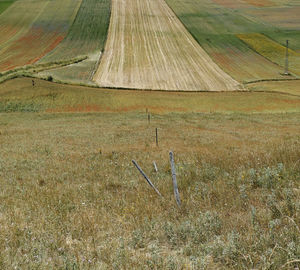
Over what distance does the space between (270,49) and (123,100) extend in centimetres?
4581

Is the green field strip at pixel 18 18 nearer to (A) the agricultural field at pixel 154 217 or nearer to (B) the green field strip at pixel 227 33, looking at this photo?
(B) the green field strip at pixel 227 33

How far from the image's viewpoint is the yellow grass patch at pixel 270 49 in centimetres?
6705

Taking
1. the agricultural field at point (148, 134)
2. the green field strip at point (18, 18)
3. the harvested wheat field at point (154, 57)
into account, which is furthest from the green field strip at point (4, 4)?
the harvested wheat field at point (154, 57)

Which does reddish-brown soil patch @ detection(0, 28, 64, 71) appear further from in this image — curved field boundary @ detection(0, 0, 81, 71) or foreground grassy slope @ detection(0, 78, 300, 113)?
foreground grassy slope @ detection(0, 78, 300, 113)

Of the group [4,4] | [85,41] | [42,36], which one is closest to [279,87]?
[85,41]

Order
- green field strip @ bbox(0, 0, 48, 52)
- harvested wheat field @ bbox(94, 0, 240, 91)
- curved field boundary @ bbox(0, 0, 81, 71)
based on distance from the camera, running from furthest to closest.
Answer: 1. green field strip @ bbox(0, 0, 48, 52)
2. curved field boundary @ bbox(0, 0, 81, 71)
3. harvested wheat field @ bbox(94, 0, 240, 91)

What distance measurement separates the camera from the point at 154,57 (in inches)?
2601

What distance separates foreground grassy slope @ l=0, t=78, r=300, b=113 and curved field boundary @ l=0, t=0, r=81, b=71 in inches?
684

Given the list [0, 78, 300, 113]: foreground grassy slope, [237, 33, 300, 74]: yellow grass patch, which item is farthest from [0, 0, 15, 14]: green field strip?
[237, 33, 300, 74]: yellow grass patch

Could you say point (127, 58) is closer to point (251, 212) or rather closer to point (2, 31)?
Result: point (2, 31)

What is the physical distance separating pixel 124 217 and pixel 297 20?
347ft

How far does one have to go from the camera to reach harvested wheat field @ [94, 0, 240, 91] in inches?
2157

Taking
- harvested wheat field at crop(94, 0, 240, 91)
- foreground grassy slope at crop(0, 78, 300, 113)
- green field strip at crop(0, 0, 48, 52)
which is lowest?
foreground grassy slope at crop(0, 78, 300, 113)

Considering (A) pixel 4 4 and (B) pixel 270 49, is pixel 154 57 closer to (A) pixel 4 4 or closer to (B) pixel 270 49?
(B) pixel 270 49
